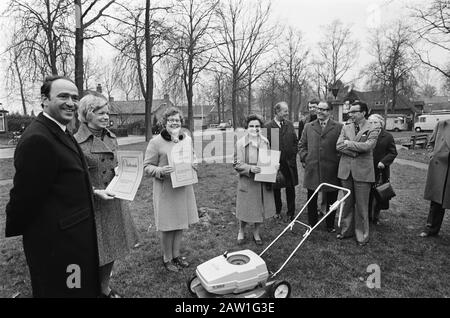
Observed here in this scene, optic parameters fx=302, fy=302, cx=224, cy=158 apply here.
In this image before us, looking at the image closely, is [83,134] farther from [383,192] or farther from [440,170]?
[440,170]

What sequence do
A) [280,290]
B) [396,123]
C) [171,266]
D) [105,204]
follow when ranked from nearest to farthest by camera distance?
[105,204], [280,290], [171,266], [396,123]

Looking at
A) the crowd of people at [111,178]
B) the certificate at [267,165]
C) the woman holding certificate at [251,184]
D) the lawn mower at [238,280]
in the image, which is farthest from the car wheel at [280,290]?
the certificate at [267,165]

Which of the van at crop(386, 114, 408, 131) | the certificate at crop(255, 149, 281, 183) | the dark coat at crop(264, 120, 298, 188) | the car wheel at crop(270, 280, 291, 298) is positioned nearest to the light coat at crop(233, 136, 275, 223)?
the certificate at crop(255, 149, 281, 183)

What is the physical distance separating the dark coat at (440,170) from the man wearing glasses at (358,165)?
3.89 ft

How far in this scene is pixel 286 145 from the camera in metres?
5.80

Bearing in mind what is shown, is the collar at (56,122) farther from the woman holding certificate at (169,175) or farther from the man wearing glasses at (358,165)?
the man wearing glasses at (358,165)

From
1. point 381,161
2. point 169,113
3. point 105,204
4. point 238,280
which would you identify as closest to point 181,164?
point 169,113

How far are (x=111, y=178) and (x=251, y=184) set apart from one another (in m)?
2.18

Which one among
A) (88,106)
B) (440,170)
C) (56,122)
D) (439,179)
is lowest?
(439,179)

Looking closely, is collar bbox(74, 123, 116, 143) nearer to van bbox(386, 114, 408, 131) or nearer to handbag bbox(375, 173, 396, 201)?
handbag bbox(375, 173, 396, 201)

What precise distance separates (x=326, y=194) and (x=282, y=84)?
28.2m

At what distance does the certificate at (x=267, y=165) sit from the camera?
14.4 ft

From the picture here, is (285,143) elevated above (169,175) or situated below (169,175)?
above
